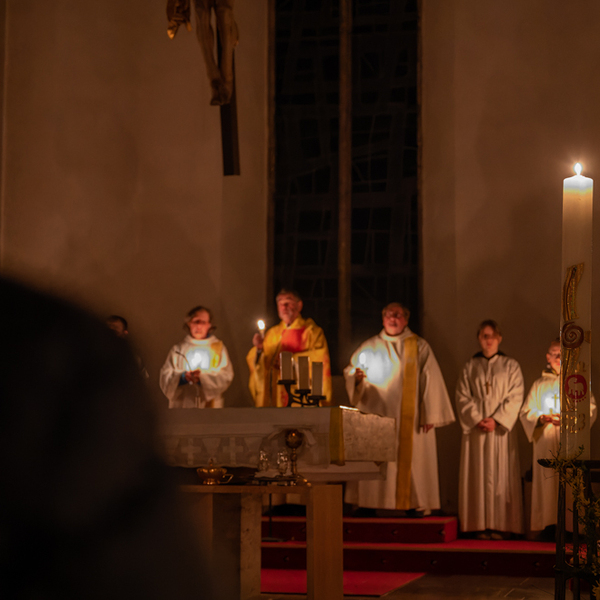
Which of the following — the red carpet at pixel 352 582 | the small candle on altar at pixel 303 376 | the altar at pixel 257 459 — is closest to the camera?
the altar at pixel 257 459

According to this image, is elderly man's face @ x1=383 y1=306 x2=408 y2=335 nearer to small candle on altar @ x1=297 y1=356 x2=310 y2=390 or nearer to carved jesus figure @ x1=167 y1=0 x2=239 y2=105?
carved jesus figure @ x1=167 y1=0 x2=239 y2=105

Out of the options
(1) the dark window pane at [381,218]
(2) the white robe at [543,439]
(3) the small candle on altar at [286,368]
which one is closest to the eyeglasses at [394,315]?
(2) the white robe at [543,439]

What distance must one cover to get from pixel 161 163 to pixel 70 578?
406 inches

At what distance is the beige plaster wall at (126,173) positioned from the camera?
398 inches

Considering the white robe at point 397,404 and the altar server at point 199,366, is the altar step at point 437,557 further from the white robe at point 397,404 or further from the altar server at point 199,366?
the altar server at point 199,366

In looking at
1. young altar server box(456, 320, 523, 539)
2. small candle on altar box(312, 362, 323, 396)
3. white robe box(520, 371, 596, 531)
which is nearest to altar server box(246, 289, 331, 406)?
young altar server box(456, 320, 523, 539)

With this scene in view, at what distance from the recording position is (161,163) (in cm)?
1050

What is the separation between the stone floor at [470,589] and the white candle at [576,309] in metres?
2.59

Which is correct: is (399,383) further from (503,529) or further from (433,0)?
(433,0)

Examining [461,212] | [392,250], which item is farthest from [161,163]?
[461,212]

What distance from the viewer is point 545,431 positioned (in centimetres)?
829

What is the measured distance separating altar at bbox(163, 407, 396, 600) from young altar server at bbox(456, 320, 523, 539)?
139 inches

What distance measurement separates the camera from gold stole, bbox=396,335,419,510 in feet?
28.1

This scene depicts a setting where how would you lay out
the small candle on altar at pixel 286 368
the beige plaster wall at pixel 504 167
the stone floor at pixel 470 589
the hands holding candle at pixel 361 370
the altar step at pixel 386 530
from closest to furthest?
1. the small candle on altar at pixel 286 368
2. the stone floor at pixel 470 589
3. the altar step at pixel 386 530
4. the hands holding candle at pixel 361 370
5. the beige plaster wall at pixel 504 167
